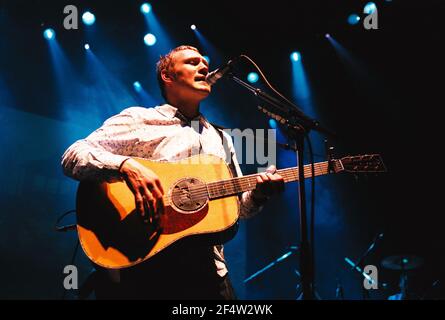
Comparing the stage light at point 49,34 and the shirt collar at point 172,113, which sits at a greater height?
the stage light at point 49,34

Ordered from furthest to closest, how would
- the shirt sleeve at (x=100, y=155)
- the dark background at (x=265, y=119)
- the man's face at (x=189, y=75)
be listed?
the dark background at (x=265, y=119), the man's face at (x=189, y=75), the shirt sleeve at (x=100, y=155)

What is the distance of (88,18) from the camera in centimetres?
690

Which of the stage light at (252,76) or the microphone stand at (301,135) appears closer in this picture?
the microphone stand at (301,135)

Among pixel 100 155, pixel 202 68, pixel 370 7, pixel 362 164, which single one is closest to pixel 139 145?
pixel 100 155

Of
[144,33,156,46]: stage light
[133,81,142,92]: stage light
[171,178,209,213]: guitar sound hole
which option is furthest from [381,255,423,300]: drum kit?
[144,33,156,46]: stage light

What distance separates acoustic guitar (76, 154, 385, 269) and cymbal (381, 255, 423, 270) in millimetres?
4528

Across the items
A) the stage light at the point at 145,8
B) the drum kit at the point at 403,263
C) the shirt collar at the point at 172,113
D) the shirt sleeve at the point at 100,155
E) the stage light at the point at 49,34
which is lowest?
the drum kit at the point at 403,263

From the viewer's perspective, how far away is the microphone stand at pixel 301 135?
2.01 metres

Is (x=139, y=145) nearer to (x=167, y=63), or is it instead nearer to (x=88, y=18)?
(x=167, y=63)

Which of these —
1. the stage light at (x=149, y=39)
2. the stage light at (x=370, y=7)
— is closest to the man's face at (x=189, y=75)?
the stage light at (x=149, y=39)

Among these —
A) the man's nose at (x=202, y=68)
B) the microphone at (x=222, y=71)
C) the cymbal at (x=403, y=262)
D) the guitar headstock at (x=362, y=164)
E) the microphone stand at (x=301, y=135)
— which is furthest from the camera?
the cymbal at (x=403, y=262)

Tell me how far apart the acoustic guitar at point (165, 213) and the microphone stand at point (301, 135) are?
0.50 meters

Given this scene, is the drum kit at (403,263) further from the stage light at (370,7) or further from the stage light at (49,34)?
the stage light at (49,34)
